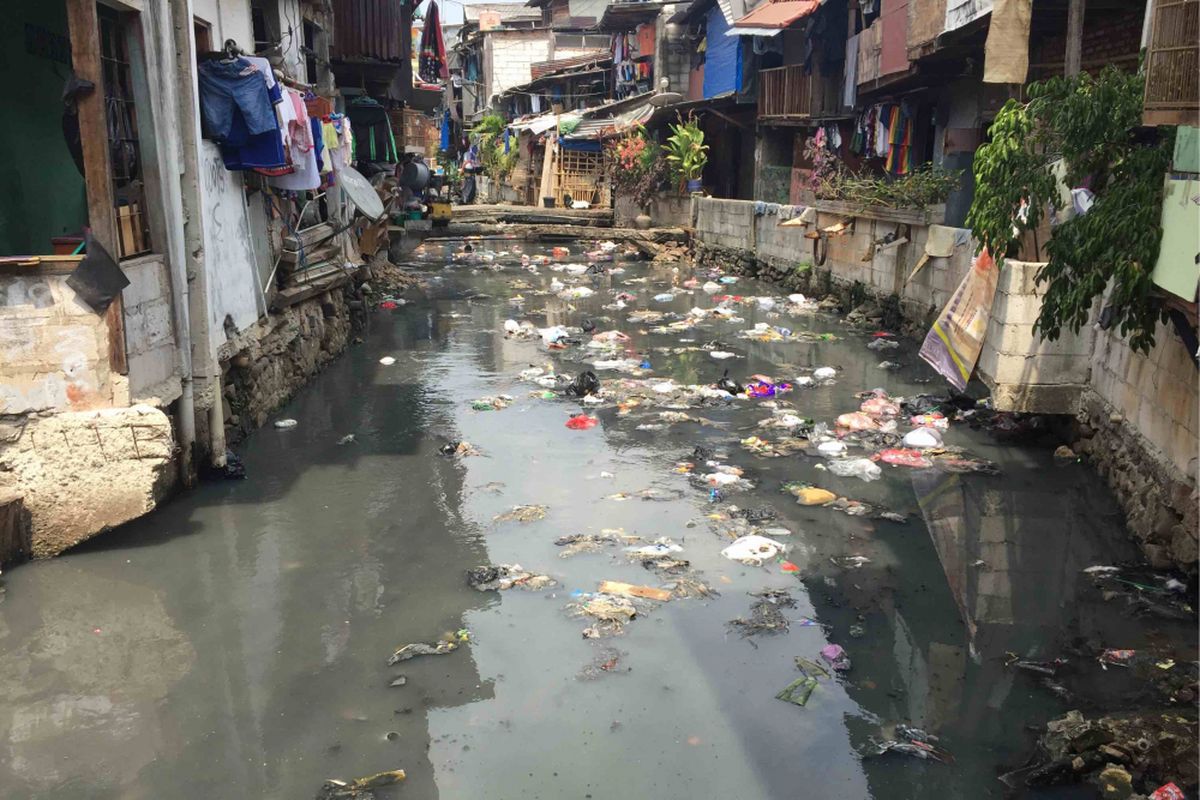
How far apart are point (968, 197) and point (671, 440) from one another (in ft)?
19.6

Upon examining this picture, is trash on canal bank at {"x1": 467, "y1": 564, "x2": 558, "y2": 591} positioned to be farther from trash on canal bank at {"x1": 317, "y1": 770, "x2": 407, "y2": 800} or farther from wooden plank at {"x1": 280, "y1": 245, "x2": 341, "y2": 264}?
wooden plank at {"x1": 280, "y1": 245, "x2": 341, "y2": 264}

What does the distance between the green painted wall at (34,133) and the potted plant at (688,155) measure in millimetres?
15437

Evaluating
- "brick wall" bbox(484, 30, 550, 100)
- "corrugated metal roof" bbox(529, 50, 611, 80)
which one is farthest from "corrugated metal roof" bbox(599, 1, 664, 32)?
"brick wall" bbox(484, 30, 550, 100)

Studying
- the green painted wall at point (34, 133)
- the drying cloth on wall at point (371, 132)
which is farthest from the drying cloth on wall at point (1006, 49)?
the drying cloth on wall at point (371, 132)

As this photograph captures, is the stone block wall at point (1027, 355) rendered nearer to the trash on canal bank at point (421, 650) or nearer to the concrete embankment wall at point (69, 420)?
the trash on canal bank at point (421, 650)

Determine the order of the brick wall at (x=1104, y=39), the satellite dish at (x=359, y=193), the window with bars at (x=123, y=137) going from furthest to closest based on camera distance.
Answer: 1. the satellite dish at (x=359, y=193)
2. the brick wall at (x=1104, y=39)
3. the window with bars at (x=123, y=137)

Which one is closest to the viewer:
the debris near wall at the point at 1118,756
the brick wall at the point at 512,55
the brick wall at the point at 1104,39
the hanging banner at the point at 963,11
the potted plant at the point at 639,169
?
the debris near wall at the point at 1118,756

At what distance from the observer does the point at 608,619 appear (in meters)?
5.29

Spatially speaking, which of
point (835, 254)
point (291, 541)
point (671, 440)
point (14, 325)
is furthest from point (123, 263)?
point (835, 254)

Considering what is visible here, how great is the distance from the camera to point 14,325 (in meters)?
5.63

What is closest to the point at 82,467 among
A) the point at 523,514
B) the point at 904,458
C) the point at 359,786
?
the point at 523,514

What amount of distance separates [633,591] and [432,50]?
19655 millimetres

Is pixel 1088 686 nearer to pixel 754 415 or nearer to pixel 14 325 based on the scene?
pixel 754 415

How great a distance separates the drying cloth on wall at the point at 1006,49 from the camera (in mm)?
8070
